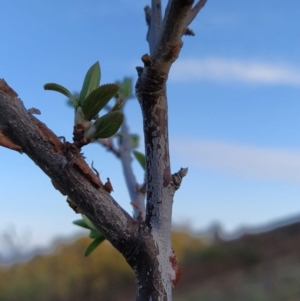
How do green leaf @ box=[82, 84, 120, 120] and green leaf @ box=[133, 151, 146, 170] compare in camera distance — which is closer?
green leaf @ box=[82, 84, 120, 120]

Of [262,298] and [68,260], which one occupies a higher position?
[68,260]

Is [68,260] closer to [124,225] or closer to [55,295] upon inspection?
[55,295]

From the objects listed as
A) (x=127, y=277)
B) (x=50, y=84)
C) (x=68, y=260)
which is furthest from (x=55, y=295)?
(x=50, y=84)

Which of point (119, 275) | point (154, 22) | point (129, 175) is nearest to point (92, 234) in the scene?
point (129, 175)

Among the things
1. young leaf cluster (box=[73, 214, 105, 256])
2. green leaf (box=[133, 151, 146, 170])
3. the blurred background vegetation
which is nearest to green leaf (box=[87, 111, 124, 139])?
young leaf cluster (box=[73, 214, 105, 256])

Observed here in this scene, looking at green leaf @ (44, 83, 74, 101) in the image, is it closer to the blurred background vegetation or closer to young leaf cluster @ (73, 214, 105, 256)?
young leaf cluster @ (73, 214, 105, 256)

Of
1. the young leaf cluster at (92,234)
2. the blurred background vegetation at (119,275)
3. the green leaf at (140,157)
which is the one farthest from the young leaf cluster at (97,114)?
the blurred background vegetation at (119,275)
